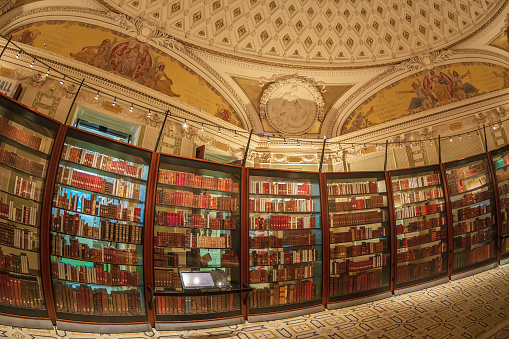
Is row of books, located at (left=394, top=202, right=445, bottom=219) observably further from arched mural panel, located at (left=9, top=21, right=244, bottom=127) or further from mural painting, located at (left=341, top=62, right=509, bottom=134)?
arched mural panel, located at (left=9, top=21, right=244, bottom=127)

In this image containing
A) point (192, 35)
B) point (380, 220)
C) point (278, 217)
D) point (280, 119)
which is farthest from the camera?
point (280, 119)

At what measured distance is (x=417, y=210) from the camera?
5746 mm

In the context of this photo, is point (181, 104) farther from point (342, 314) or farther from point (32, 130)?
point (342, 314)

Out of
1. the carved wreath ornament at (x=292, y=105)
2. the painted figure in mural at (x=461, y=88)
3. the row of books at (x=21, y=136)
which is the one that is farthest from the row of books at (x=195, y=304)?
the painted figure in mural at (x=461, y=88)

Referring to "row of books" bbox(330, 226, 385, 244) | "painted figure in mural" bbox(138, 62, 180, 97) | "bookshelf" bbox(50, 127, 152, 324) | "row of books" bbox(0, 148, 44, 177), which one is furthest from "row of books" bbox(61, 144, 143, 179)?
"painted figure in mural" bbox(138, 62, 180, 97)

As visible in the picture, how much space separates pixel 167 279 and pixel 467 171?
6.16 m

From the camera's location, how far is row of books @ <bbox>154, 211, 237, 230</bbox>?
13.5 feet

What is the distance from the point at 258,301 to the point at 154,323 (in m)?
1.46

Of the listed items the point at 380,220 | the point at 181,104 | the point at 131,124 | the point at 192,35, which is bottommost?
the point at 380,220

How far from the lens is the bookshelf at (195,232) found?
13.1ft

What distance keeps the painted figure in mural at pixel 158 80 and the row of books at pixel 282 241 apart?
6159 millimetres

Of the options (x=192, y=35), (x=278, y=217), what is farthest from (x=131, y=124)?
(x=278, y=217)

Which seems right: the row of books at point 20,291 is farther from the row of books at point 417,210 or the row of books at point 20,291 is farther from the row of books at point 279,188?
the row of books at point 417,210

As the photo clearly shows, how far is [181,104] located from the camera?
8.98 meters
